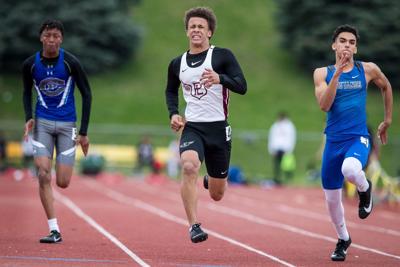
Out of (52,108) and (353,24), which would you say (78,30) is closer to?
(353,24)

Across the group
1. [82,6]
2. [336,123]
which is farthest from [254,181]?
[336,123]

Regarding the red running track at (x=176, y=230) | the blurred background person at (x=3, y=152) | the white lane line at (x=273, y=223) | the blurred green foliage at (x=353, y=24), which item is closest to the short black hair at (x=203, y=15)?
the red running track at (x=176, y=230)

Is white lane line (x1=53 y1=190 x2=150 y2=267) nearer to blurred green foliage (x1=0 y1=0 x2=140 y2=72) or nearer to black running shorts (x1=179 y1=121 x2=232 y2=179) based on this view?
black running shorts (x1=179 y1=121 x2=232 y2=179)

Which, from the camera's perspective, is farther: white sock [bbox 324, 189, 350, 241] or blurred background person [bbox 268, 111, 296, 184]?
blurred background person [bbox 268, 111, 296, 184]

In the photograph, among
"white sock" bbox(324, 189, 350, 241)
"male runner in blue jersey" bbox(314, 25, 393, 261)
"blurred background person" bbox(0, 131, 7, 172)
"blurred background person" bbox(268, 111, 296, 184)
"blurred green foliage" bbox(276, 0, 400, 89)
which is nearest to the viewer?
"male runner in blue jersey" bbox(314, 25, 393, 261)

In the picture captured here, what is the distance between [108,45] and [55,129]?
34337 millimetres

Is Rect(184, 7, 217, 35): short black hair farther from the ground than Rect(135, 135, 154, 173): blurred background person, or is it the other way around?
Rect(184, 7, 217, 35): short black hair

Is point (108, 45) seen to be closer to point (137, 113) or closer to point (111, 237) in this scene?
point (137, 113)

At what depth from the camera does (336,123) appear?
969 cm

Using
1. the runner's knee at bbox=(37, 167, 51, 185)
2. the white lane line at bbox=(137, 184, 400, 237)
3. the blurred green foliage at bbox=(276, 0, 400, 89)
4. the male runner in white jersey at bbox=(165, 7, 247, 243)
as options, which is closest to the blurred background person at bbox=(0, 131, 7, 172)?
the white lane line at bbox=(137, 184, 400, 237)

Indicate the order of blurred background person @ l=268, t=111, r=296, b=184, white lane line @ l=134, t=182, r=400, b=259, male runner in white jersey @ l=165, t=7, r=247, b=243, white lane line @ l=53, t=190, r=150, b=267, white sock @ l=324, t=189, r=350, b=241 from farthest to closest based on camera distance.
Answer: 1. blurred background person @ l=268, t=111, r=296, b=184
2. white lane line @ l=134, t=182, r=400, b=259
3. white sock @ l=324, t=189, r=350, b=241
4. white lane line @ l=53, t=190, r=150, b=267
5. male runner in white jersey @ l=165, t=7, r=247, b=243

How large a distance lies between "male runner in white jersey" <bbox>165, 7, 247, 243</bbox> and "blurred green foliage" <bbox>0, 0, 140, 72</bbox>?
103ft

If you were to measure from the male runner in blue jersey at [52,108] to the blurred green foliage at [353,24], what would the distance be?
105 ft

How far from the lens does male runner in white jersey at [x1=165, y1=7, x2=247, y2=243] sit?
30.8 ft
